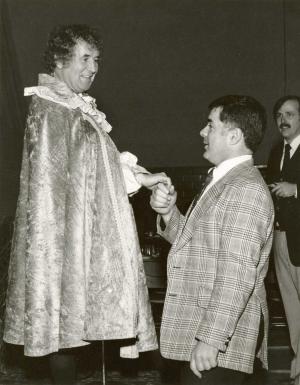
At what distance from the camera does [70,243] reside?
206cm

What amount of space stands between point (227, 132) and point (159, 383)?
207 cm

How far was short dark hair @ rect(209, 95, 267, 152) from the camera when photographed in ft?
7.03

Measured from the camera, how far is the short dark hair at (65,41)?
222cm

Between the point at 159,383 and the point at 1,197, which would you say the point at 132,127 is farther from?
the point at 159,383

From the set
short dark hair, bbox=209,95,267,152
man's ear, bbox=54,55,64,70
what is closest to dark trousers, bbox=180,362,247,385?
short dark hair, bbox=209,95,267,152

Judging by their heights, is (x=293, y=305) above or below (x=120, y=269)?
below

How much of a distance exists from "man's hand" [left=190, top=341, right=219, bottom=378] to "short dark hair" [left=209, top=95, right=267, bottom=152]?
754 millimetres

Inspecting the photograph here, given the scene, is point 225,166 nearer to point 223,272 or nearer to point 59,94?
point 223,272

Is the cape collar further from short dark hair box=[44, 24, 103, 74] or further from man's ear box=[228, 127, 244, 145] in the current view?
man's ear box=[228, 127, 244, 145]

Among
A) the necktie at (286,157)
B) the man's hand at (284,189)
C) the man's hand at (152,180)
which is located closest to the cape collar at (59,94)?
the man's hand at (152,180)

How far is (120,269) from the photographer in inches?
82.1

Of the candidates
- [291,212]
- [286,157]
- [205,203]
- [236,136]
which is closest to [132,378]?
[291,212]

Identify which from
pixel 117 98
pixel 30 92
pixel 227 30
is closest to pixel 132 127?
pixel 117 98

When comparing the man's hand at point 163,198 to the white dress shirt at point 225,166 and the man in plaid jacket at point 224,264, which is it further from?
the white dress shirt at point 225,166
